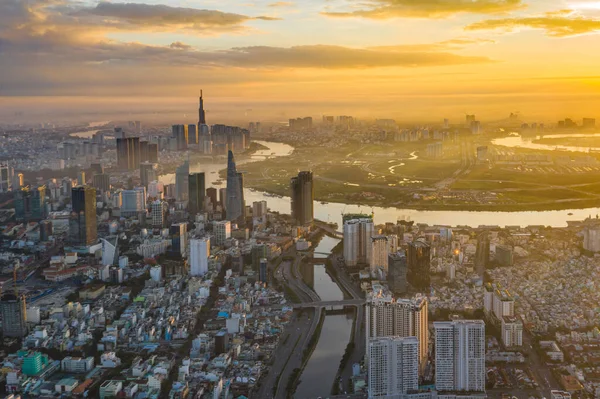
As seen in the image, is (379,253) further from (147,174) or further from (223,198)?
(147,174)

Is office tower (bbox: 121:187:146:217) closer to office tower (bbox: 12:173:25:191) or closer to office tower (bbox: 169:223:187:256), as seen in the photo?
office tower (bbox: 12:173:25:191)

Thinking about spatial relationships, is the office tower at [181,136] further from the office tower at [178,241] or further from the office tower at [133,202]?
the office tower at [178,241]

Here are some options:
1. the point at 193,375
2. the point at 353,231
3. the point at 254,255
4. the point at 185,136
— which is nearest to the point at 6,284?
the point at 254,255

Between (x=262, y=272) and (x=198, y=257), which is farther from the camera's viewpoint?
(x=198, y=257)

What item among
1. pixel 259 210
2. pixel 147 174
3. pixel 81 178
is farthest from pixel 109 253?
pixel 147 174

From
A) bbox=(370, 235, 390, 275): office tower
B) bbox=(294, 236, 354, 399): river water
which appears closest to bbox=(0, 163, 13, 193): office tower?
bbox=(294, 236, 354, 399): river water

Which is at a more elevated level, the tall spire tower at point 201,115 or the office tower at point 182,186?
the tall spire tower at point 201,115

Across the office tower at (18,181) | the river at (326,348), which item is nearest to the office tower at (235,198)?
the river at (326,348)
